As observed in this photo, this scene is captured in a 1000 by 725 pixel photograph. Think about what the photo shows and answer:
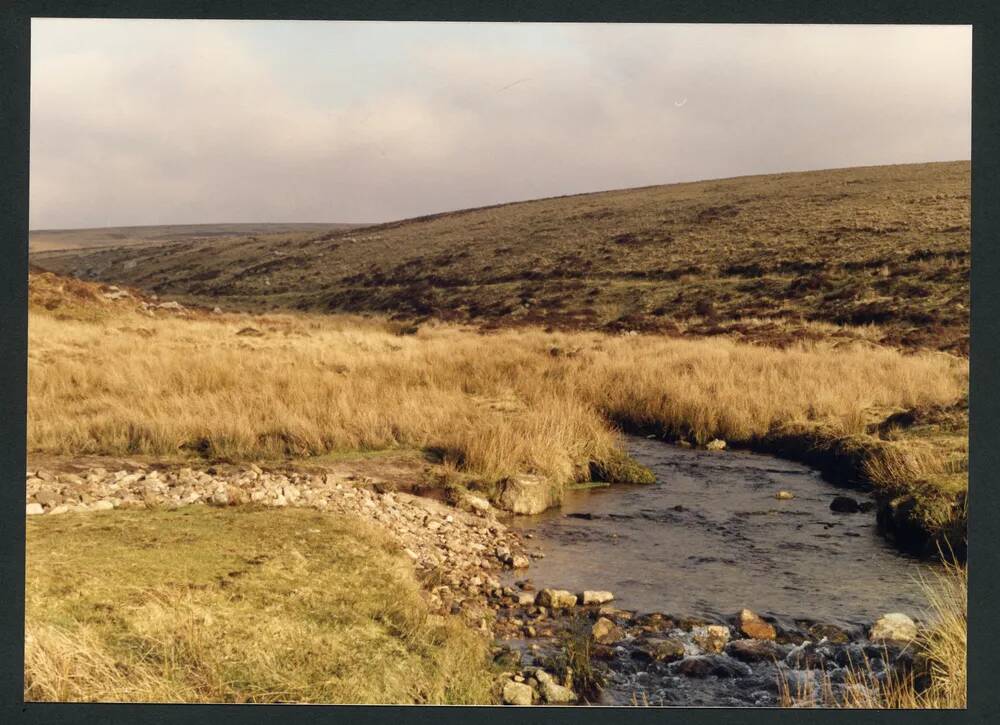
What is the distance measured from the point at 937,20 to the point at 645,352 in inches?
610

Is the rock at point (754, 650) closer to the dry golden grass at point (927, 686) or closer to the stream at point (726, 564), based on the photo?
the stream at point (726, 564)

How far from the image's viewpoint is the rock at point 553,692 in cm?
619

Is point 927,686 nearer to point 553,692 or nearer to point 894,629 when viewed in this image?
point 894,629

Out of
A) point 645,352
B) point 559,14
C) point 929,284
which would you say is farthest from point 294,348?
point 929,284

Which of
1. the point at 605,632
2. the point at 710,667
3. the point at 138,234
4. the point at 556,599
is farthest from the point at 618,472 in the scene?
the point at 138,234

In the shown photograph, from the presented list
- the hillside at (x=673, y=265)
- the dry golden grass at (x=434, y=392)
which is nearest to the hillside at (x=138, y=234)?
the hillside at (x=673, y=265)

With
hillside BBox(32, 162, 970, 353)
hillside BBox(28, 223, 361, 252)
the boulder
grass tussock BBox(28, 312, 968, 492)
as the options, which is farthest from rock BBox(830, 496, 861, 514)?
hillside BBox(28, 223, 361, 252)

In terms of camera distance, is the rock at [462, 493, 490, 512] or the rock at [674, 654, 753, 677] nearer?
the rock at [674, 654, 753, 677]

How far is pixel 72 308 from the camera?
2281 centimetres

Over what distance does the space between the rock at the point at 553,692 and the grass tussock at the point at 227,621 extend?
0.41 meters

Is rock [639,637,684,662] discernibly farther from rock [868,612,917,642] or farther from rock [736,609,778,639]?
rock [868,612,917,642]

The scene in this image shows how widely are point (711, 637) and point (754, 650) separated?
1.18 feet

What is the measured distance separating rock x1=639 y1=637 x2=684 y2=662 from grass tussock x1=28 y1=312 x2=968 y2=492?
4425 millimetres

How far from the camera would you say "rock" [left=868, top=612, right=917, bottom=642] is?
23.4ft
